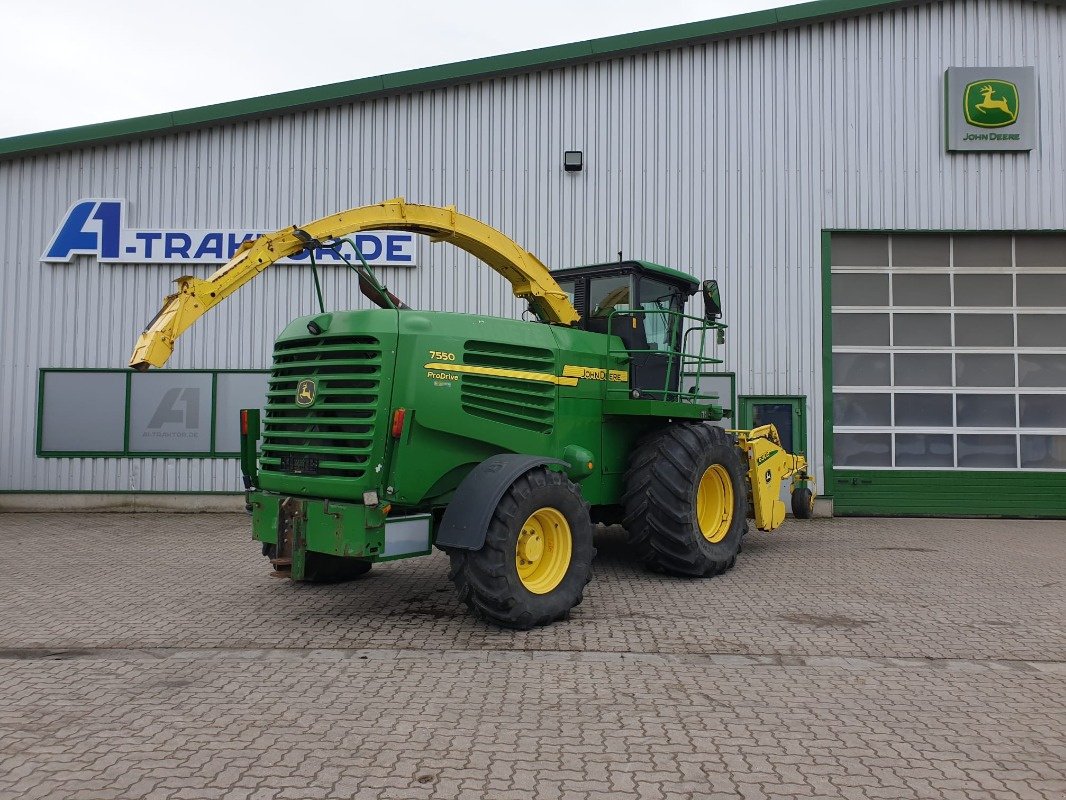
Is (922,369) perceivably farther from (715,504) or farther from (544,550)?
(544,550)

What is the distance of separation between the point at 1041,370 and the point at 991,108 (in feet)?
14.6

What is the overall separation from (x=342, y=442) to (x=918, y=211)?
11342mm

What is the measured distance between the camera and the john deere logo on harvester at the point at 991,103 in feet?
43.8

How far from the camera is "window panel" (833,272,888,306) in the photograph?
13672mm

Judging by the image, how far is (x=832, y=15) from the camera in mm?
13477

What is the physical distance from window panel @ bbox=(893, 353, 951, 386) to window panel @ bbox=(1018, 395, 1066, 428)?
135 cm

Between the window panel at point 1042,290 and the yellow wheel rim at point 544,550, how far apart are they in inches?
441

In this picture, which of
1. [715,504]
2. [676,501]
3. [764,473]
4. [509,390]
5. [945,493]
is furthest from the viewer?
[945,493]

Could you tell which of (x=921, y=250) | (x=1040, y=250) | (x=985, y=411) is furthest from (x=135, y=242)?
(x=1040, y=250)

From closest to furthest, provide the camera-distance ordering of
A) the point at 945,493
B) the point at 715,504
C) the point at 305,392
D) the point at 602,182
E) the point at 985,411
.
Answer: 1. the point at 305,392
2. the point at 715,504
3. the point at 945,493
4. the point at 985,411
5. the point at 602,182

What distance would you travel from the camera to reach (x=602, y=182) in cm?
1365

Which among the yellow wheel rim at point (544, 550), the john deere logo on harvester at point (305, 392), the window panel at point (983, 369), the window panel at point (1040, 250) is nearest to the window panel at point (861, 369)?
the window panel at point (983, 369)

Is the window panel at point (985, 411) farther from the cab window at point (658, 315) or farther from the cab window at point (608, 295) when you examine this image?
the cab window at point (608, 295)

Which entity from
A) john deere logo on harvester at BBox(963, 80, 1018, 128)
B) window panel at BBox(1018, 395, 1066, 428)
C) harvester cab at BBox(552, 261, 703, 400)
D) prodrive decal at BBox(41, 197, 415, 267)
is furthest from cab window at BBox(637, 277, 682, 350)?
window panel at BBox(1018, 395, 1066, 428)
